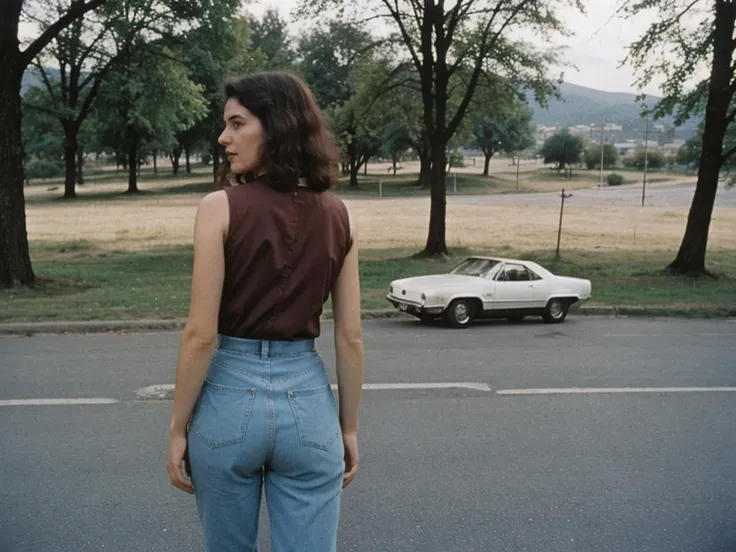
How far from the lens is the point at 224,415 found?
2254 mm

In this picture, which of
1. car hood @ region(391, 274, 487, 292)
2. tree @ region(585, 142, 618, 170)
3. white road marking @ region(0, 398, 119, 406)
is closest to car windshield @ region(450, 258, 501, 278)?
car hood @ region(391, 274, 487, 292)

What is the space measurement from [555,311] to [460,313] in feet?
5.97

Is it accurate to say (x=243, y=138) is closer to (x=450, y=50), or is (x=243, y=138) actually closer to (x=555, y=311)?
(x=555, y=311)

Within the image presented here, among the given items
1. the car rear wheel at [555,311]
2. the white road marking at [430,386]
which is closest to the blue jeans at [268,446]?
the white road marking at [430,386]

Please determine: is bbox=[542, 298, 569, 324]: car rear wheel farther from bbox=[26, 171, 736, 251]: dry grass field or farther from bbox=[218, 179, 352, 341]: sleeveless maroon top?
bbox=[26, 171, 736, 251]: dry grass field

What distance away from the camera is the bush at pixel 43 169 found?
10844 cm

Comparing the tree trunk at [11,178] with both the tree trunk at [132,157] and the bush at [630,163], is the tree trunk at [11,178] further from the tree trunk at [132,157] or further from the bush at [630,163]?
the bush at [630,163]

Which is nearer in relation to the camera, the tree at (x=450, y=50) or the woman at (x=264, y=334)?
the woman at (x=264, y=334)

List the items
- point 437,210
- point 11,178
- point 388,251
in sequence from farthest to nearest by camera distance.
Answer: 1. point 388,251
2. point 437,210
3. point 11,178

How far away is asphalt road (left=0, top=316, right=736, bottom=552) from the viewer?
14.4 feet

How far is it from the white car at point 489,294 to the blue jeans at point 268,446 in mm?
9693

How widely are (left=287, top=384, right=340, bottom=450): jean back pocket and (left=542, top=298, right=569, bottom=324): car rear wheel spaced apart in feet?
36.1

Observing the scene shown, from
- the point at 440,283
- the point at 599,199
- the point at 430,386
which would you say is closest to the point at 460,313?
the point at 440,283

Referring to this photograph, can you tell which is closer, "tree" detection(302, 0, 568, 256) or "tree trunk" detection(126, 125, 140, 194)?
"tree" detection(302, 0, 568, 256)
